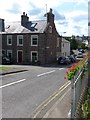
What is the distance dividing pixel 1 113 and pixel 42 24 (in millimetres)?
41181

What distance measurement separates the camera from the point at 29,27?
1976 inches

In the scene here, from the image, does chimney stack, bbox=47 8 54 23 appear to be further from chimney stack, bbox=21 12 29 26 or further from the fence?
the fence

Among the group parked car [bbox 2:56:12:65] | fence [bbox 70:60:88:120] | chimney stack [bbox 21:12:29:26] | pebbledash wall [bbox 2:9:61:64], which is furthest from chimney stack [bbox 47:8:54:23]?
fence [bbox 70:60:88:120]

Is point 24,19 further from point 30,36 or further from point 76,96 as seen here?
point 76,96

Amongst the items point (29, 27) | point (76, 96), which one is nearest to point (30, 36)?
point (29, 27)

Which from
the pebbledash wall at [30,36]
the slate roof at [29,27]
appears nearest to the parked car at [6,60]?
the pebbledash wall at [30,36]

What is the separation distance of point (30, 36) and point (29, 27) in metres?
3.01

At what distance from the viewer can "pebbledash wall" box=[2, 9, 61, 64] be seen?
156 feet

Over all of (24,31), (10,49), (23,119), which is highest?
(24,31)

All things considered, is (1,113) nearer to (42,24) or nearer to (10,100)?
(10,100)

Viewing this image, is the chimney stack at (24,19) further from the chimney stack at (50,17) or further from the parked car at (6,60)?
the parked car at (6,60)

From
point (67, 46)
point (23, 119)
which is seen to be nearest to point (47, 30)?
point (67, 46)

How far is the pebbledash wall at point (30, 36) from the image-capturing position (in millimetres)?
47406

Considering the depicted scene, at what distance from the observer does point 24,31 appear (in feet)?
160
